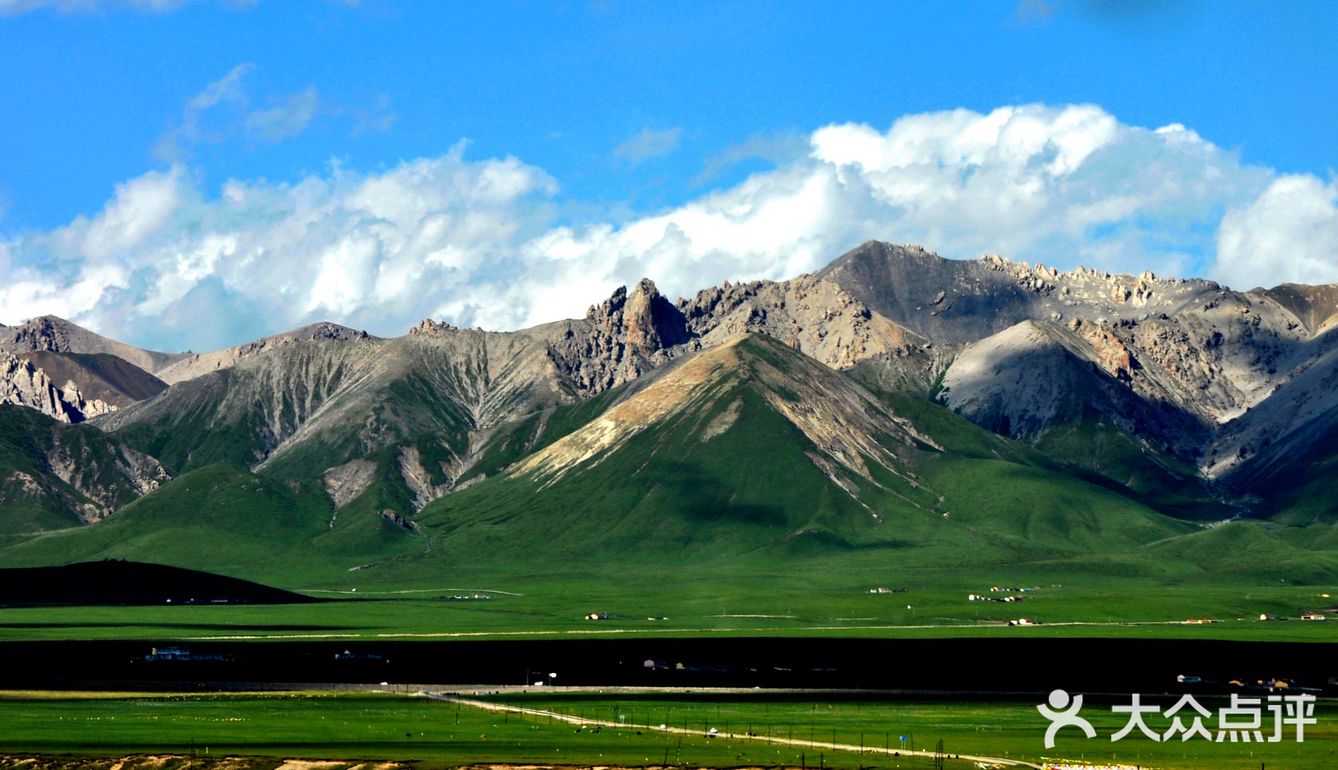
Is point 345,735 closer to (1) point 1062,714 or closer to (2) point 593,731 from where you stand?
(2) point 593,731

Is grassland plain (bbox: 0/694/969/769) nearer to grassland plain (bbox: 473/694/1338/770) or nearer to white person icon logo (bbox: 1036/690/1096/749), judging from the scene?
grassland plain (bbox: 473/694/1338/770)

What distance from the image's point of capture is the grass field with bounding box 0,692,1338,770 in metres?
135

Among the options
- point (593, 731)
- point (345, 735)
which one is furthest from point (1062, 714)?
point (345, 735)

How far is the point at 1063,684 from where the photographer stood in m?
199

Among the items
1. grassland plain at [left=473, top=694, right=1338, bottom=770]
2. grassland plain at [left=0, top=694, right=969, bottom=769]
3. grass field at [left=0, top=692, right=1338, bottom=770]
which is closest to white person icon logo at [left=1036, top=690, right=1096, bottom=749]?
grassland plain at [left=473, top=694, right=1338, bottom=770]

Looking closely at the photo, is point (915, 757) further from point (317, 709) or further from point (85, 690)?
point (85, 690)

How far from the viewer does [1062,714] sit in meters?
164

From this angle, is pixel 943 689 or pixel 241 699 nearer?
pixel 241 699

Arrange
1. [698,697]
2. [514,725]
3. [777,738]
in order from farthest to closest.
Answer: [698,697] → [514,725] → [777,738]

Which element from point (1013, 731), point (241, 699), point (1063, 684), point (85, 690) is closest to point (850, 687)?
point (1063, 684)

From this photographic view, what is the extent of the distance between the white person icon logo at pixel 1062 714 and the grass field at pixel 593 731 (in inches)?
42.1

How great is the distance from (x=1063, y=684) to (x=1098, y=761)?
69.3 m

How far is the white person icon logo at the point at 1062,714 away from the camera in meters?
145

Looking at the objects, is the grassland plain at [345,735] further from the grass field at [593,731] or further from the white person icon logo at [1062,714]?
the white person icon logo at [1062,714]
